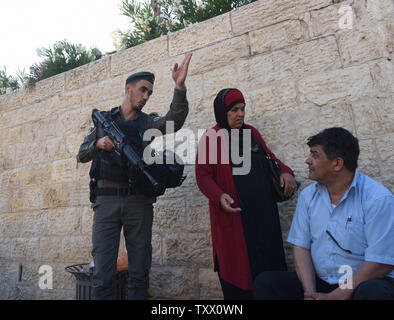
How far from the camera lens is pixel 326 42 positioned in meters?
2.62

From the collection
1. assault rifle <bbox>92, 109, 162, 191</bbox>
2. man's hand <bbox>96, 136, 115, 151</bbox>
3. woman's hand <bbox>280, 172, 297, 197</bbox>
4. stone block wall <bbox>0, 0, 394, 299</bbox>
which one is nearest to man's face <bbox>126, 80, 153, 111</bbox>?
assault rifle <bbox>92, 109, 162, 191</bbox>

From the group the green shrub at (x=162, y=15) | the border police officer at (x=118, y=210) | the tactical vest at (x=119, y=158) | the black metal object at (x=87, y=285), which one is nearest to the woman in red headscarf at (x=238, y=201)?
the border police officer at (x=118, y=210)

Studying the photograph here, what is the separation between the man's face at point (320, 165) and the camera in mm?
1722

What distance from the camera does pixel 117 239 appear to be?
2096 mm

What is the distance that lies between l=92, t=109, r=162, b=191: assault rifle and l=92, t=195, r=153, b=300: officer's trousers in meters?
0.25

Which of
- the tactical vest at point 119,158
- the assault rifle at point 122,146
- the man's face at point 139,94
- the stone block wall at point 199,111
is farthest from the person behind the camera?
the stone block wall at point 199,111

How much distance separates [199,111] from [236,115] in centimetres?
102

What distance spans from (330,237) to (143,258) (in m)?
1.24

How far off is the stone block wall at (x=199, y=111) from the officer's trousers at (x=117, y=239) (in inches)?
35.0

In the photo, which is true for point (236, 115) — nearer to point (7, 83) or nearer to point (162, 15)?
point (162, 15)

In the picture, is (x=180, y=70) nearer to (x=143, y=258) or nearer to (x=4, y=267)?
(x=143, y=258)

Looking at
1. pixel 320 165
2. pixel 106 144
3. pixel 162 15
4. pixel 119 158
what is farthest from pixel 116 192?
pixel 162 15

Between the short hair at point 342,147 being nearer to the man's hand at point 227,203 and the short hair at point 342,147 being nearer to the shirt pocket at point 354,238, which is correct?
the shirt pocket at point 354,238

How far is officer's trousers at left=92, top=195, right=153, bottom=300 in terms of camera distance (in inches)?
78.2
